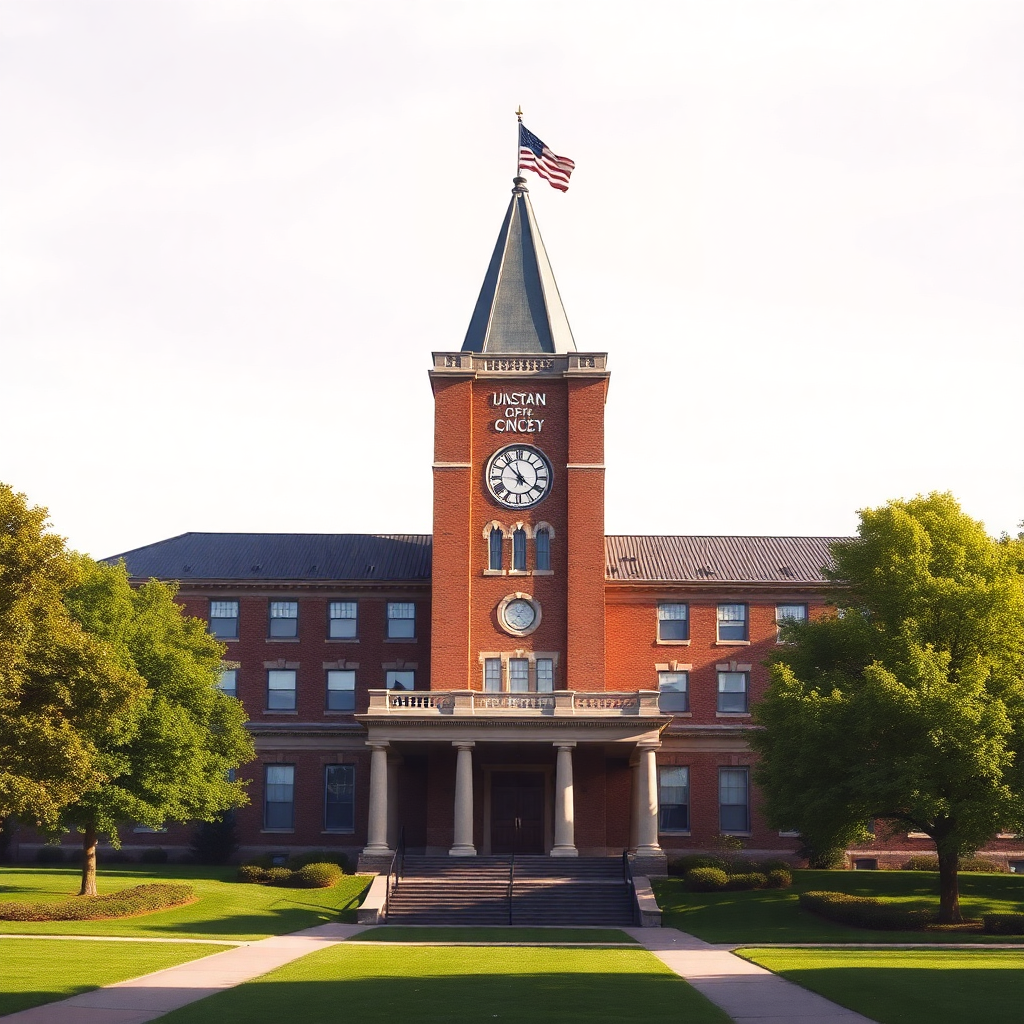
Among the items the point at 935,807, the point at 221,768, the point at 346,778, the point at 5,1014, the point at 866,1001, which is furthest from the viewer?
the point at 346,778

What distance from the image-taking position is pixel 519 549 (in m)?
54.2

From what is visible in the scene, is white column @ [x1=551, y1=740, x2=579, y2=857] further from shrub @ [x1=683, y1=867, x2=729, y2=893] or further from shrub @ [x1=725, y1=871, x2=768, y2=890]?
shrub @ [x1=725, y1=871, x2=768, y2=890]

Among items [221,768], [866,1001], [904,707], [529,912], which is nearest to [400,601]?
[221,768]

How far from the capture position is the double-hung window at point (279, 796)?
56156 mm

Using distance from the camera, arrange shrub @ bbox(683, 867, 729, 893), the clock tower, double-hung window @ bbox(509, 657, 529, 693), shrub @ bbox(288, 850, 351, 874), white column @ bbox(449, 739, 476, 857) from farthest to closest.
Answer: double-hung window @ bbox(509, 657, 529, 693) < the clock tower < shrub @ bbox(288, 850, 351, 874) < white column @ bbox(449, 739, 476, 857) < shrub @ bbox(683, 867, 729, 893)

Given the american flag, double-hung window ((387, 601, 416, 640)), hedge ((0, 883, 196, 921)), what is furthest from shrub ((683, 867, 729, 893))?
the american flag

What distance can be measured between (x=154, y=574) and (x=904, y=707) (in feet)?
112

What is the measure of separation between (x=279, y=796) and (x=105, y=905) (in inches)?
749

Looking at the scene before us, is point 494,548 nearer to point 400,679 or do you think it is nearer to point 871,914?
point 400,679

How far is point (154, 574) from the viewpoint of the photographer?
191ft

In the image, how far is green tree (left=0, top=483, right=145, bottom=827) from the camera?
30359 mm

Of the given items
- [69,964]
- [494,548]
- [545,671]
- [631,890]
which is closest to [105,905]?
[69,964]

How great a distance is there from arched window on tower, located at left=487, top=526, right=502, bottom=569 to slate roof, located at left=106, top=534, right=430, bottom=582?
4.51 m

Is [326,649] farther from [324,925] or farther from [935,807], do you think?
[935,807]
